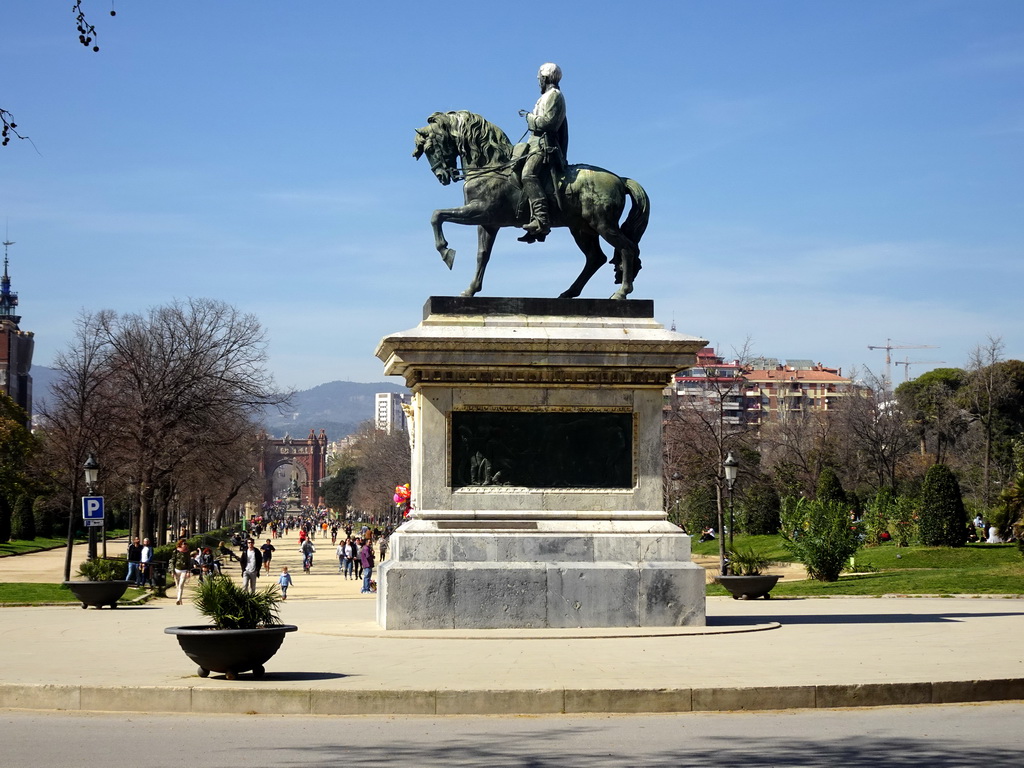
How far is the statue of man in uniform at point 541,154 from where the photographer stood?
21.3m

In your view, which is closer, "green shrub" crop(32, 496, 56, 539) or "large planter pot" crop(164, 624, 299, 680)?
"large planter pot" crop(164, 624, 299, 680)

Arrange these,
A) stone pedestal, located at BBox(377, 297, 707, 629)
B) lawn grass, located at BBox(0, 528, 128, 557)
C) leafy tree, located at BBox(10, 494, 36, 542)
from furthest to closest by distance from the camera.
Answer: leafy tree, located at BBox(10, 494, 36, 542), lawn grass, located at BBox(0, 528, 128, 557), stone pedestal, located at BBox(377, 297, 707, 629)

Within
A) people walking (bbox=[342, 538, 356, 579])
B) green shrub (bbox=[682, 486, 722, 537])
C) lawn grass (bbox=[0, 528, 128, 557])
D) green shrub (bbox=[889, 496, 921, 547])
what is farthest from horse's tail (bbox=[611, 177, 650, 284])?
lawn grass (bbox=[0, 528, 128, 557])

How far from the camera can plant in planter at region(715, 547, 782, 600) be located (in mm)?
28483

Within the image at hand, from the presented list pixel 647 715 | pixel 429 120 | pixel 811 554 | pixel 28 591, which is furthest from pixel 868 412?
pixel 647 715

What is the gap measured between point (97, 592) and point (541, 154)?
1483cm

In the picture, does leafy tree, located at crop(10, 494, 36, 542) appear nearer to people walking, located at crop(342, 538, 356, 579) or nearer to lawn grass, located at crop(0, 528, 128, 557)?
lawn grass, located at crop(0, 528, 128, 557)

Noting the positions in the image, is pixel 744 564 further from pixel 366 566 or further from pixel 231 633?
pixel 231 633

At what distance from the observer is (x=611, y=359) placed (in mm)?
20219

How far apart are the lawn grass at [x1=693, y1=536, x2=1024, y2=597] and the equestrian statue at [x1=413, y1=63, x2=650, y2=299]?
13.2 m

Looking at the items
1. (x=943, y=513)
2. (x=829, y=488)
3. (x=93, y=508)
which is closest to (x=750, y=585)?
(x=93, y=508)

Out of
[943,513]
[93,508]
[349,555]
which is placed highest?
[93,508]

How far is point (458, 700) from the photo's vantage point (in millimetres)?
13281

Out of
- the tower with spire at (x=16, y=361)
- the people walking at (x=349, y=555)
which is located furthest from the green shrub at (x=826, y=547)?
the tower with spire at (x=16, y=361)
